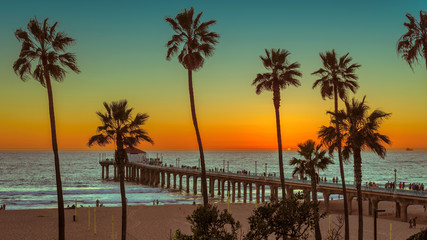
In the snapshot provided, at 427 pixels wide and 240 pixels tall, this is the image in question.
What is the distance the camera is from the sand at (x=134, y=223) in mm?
35125

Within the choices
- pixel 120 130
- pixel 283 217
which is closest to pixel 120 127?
pixel 120 130

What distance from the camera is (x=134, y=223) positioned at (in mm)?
41406

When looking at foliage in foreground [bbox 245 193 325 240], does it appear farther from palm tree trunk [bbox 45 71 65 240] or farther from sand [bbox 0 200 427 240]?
sand [bbox 0 200 427 240]

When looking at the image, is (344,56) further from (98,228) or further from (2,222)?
(2,222)

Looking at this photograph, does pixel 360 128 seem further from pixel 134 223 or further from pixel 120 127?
pixel 134 223

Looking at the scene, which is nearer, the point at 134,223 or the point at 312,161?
the point at 312,161

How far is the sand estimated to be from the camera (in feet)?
115

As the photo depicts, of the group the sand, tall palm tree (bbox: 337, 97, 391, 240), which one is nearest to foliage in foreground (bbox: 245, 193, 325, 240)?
tall palm tree (bbox: 337, 97, 391, 240)

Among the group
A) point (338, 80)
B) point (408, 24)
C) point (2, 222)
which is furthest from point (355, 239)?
point (2, 222)

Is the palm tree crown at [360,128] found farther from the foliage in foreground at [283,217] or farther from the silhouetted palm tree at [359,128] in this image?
the foliage in foreground at [283,217]

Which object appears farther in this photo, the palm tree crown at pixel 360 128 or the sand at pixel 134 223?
the sand at pixel 134 223

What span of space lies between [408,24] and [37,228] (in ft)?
104

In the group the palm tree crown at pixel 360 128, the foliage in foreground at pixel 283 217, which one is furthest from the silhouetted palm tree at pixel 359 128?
the foliage in foreground at pixel 283 217

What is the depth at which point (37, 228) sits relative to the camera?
37.8 meters
